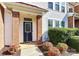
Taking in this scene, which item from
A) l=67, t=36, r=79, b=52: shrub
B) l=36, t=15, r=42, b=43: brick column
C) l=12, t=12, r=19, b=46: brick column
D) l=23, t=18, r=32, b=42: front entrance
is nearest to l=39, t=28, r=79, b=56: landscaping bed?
l=67, t=36, r=79, b=52: shrub

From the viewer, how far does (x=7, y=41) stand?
5.91 m

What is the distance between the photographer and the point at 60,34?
6059 millimetres

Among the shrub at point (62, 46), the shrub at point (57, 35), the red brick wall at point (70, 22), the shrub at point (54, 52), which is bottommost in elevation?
the shrub at point (54, 52)

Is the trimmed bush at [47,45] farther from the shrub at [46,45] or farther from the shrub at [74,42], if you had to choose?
the shrub at [74,42]

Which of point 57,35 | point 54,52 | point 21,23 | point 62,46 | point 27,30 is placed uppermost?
point 21,23

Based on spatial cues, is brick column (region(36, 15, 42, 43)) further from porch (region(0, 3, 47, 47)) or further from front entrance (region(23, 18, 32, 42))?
front entrance (region(23, 18, 32, 42))

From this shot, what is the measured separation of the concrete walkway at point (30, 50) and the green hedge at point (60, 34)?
36cm

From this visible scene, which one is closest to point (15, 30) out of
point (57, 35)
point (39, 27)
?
point (39, 27)

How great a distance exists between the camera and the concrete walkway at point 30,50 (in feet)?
19.0

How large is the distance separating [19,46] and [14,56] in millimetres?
233

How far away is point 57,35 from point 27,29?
638 mm

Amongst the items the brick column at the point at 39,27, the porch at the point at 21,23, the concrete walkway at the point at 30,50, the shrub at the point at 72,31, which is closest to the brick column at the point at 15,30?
the porch at the point at 21,23

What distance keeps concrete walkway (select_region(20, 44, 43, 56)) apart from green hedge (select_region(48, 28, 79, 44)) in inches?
14.0

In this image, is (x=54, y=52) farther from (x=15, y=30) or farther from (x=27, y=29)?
(x=15, y=30)
